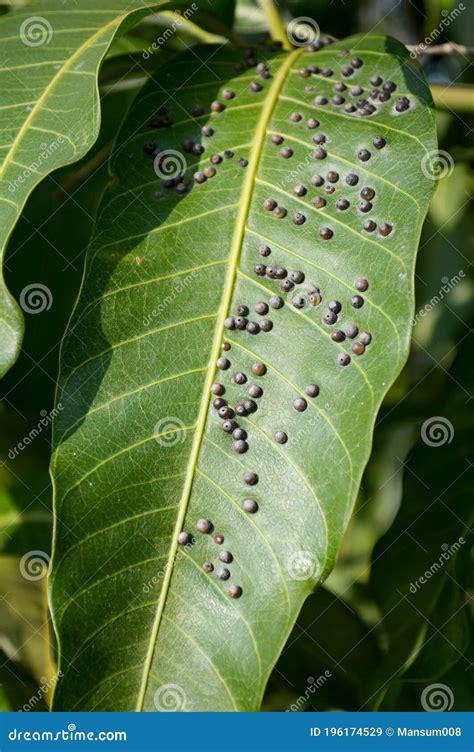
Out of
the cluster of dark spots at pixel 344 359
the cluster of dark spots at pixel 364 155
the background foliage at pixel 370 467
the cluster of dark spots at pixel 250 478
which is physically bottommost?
the background foliage at pixel 370 467

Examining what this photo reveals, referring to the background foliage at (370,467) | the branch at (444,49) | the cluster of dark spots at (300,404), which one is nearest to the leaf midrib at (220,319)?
the cluster of dark spots at (300,404)

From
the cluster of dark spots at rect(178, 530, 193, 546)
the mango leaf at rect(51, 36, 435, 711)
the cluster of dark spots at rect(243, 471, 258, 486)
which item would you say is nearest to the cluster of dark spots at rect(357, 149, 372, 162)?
the mango leaf at rect(51, 36, 435, 711)

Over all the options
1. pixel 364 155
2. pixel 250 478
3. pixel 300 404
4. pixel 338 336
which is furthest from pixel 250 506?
pixel 364 155

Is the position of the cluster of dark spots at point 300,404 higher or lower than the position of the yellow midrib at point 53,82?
lower

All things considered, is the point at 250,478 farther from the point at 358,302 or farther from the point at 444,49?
the point at 444,49

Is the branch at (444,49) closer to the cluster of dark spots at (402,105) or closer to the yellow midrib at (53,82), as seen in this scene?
the cluster of dark spots at (402,105)

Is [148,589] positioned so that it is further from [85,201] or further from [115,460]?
[85,201]
